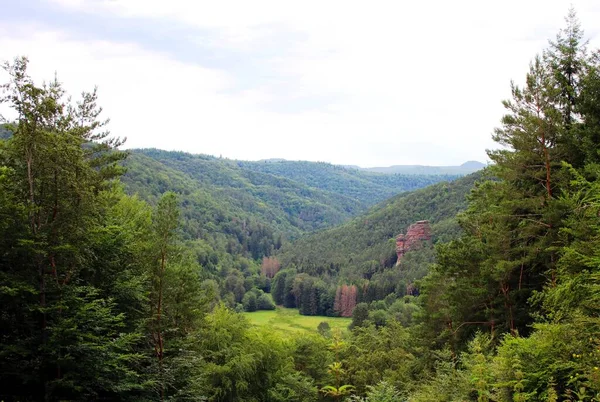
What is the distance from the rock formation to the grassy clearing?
29.8 meters

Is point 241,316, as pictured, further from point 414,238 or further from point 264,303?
point 414,238

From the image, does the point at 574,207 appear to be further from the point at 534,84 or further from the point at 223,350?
the point at 223,350

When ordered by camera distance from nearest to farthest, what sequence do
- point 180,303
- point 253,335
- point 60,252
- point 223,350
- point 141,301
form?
1. point 60,252
2. point 141,301
3. point 180,303
4. point 223,350
5. point 253,335

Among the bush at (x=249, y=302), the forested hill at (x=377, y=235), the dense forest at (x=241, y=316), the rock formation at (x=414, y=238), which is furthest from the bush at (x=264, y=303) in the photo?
the dense forest at (x=241, y=316)

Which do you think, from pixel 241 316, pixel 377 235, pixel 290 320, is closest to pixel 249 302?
pixel 290 320

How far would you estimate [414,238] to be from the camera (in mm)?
112000

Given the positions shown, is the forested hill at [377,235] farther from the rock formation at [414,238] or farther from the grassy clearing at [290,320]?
the grassy clearing at [290,320]

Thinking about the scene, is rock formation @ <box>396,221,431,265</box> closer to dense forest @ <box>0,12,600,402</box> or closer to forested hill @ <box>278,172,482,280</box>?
forested hill @ <box>278,172,482,280</box>

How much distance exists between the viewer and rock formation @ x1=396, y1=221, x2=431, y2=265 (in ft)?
365

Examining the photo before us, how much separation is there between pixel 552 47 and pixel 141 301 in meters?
18.3

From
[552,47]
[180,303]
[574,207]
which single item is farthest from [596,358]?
[180,303]

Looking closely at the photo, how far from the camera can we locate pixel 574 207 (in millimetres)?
11438

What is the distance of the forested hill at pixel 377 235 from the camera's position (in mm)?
116812

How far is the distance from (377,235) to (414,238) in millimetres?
26415
